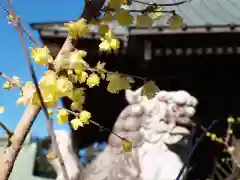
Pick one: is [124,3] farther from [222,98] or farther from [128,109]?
[222,98]

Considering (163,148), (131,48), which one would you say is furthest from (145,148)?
(131,48)

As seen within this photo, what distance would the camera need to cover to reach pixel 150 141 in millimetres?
2615

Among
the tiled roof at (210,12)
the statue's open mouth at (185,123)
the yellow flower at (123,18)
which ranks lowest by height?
the yellow flower at (123,18)

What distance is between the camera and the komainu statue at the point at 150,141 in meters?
2.52

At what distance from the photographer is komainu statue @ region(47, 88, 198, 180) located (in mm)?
2518

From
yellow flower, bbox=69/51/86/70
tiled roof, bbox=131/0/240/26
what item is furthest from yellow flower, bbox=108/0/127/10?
tiled roof, bbox=131/0/240/26

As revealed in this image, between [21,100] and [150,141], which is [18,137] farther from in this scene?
[150,141]

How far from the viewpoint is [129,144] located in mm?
724

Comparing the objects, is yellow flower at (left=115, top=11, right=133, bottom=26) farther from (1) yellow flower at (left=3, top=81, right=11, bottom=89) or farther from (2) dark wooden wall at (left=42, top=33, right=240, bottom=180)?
(2) dark wooden wall at (left=42, top=33, right=240, bottom=180)

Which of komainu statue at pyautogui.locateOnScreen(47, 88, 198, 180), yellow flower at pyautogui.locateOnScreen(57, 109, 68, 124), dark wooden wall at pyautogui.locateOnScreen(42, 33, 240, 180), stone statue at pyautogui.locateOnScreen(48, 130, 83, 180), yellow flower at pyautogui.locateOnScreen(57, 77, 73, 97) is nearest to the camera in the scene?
yellow flower at pyautogui.locateOnScreen(57, 77, 73, 97)

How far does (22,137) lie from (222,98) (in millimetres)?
2782

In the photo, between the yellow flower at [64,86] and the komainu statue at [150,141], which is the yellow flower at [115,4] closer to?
the yellow flower at [64,86]

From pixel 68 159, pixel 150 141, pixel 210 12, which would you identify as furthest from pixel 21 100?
pixel 210 12

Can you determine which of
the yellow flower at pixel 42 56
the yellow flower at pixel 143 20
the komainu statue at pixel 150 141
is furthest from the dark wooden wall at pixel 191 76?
the yellow flower at pixel 42 56
